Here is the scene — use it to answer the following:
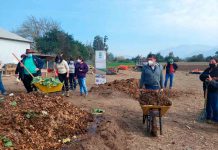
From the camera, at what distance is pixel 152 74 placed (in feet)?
29.4

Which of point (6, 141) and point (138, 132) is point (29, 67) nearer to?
point (138, 132)

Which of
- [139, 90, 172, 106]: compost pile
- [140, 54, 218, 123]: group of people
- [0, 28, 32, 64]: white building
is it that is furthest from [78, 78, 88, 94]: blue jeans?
[0, 28, 32, 64]: white building

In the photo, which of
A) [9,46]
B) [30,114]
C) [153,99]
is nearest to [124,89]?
[153,99]

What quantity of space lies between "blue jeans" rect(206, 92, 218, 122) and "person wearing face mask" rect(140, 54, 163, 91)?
68.2 inches

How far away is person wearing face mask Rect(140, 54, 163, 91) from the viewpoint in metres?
8.92

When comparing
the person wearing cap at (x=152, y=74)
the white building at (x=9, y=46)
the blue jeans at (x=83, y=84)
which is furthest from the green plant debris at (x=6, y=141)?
the white building at (x=9, y=46)

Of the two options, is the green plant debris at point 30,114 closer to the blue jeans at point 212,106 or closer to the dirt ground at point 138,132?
the dirt ground at point 138,132

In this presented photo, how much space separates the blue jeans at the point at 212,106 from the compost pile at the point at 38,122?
11.9 ft

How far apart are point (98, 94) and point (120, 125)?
19.8ft

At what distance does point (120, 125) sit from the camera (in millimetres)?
8672

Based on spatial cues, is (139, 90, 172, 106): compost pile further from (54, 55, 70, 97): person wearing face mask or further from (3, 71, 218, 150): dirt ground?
(54, 55, 70, 97): person wearing face mask

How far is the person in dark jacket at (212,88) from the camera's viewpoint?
370 inches

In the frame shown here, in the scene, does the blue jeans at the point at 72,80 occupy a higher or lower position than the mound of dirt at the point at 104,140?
higher

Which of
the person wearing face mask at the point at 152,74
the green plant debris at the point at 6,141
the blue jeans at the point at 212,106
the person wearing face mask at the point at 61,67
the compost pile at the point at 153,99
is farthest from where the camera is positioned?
the person wearing face mask at the point at 61,67
